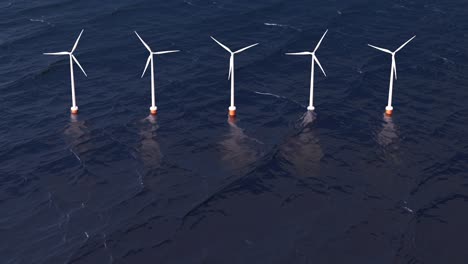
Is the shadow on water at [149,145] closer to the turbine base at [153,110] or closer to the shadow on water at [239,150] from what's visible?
the turbine base at [153,110]

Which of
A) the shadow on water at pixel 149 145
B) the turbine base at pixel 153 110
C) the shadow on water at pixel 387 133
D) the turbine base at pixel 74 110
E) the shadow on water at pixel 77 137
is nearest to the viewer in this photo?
the shadow on water at pixel 149 145

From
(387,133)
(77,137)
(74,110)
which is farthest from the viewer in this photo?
(74,110)

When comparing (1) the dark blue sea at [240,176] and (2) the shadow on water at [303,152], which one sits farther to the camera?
(2) the shadow on water at [303,152]

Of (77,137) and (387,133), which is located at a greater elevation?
(387,133)

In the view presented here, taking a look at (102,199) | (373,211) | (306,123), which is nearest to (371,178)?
(373,211)

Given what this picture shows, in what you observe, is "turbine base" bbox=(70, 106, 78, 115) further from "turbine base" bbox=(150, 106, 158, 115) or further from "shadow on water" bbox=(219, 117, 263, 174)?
"shadow on water" bbox=(219, 117, 263, 174)

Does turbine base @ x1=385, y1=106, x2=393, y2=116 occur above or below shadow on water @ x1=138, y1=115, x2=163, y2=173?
above

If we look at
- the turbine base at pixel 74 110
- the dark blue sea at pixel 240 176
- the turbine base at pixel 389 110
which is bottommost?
the dark blue sea at pixel 240 176

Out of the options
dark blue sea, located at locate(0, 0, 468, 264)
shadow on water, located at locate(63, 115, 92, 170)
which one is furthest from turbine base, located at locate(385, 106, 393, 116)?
shadow on water, located at locate(63, 115, 92, 170)

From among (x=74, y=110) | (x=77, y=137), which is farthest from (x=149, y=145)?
(x=74, y=110)

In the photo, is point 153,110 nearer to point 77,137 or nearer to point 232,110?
point 77,137

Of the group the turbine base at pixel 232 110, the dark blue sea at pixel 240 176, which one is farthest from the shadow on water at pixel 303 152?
the turbine base at pixel 232 110

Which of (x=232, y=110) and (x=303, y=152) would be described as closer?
(x=303, y=152)

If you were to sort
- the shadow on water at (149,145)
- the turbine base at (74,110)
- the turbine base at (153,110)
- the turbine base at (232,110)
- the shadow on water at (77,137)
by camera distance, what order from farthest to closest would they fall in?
the turbine base at (74,110) < the turbine base at (153,110) < the turbine base at (232,110) < the shadow on water at (77,137) < the shadow on water at (149,145)
